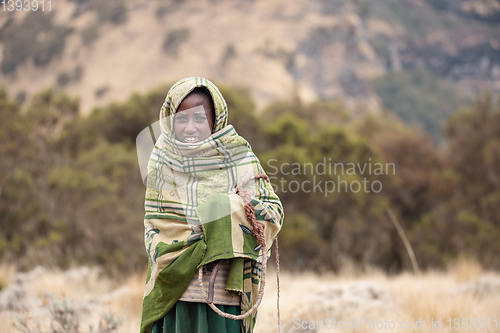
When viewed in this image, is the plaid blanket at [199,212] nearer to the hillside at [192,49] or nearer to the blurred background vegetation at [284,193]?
the blurred background vegetation at [284,193]

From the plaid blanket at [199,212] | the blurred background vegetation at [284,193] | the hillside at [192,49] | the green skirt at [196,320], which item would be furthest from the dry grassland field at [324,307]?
the hillside at [192,49]

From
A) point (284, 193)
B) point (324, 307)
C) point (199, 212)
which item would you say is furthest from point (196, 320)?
point (284, 193)

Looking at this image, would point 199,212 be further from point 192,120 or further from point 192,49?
point 192,49

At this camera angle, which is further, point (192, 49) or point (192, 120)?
point (192, 49)

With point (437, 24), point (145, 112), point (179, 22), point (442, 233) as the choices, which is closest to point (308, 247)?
point (442, 233)

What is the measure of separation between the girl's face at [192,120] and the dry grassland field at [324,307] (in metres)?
1.63

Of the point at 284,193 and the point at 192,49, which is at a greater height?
the point at 192,49

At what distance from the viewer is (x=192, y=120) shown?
2.00 metres

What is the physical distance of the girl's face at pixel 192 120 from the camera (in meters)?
1.99

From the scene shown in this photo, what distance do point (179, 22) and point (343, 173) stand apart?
36384 millimetres

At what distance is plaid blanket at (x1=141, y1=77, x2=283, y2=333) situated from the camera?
1.84 metres

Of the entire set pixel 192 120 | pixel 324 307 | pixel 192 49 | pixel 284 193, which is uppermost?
pixel 192 49

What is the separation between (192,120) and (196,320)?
952mm

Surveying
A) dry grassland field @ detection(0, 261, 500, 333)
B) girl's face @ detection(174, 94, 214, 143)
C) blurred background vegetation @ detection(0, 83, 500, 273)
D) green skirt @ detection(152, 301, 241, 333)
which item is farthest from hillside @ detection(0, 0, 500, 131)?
green skirt @ detection(152, 301, 241, 333)
